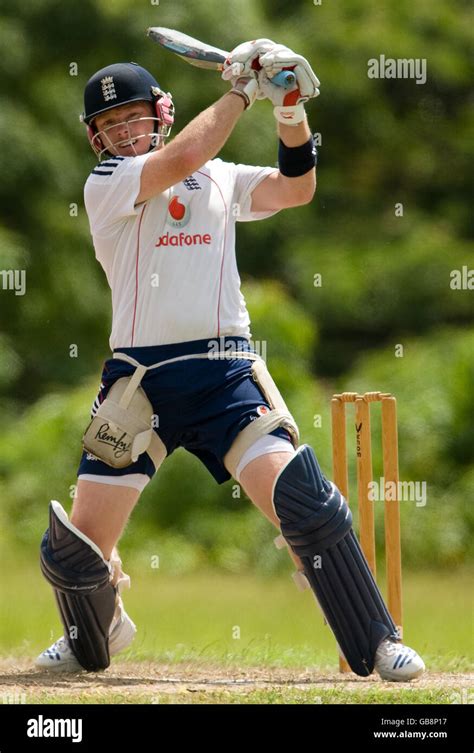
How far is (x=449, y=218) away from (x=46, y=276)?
2.77m

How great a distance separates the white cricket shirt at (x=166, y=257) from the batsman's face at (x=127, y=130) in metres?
0.07

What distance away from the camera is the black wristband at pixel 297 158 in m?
3.57

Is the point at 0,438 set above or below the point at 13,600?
above

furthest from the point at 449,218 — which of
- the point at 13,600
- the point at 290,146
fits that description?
the point at 290,146

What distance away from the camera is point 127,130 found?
3.55 m

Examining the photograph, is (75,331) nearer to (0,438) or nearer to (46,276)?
(46,276)

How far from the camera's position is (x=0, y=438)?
8.30 metres

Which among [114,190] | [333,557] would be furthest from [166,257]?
[333,557]

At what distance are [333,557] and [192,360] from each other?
58 centimetres

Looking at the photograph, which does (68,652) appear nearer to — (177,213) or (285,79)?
(177,213)

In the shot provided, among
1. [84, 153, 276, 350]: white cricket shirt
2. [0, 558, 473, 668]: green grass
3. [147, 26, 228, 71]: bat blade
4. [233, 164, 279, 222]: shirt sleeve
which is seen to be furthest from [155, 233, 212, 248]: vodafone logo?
[0, 558, 473, 668]: green grass

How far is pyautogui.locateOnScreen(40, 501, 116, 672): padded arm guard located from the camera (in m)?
3.53
